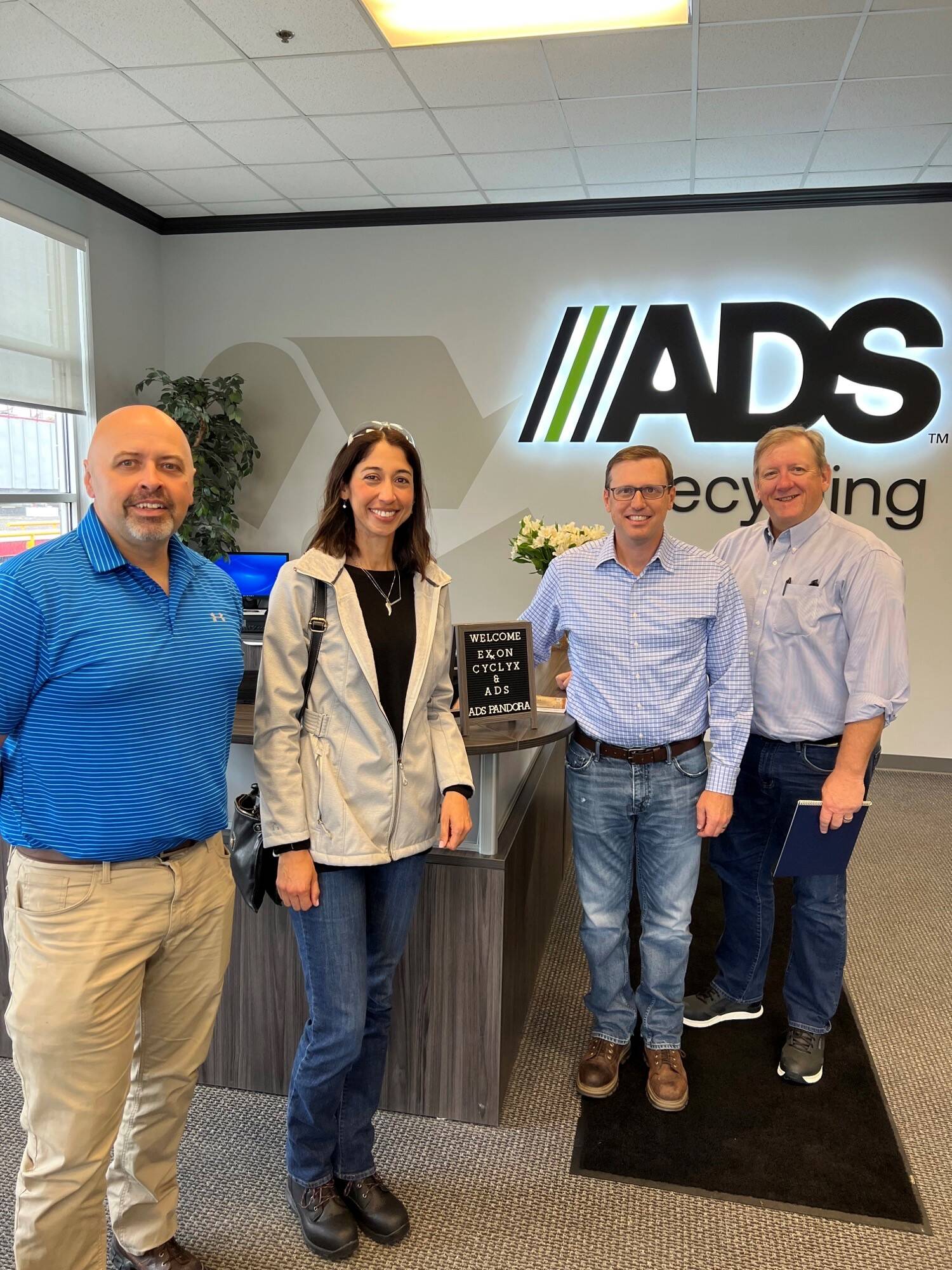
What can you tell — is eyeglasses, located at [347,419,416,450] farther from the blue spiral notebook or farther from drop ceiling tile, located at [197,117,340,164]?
drop ceiling tile, located at [197,117,340,164]

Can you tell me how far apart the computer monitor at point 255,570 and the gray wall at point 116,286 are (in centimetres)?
116

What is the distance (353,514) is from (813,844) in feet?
4.53

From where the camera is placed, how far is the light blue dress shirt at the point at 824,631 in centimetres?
211

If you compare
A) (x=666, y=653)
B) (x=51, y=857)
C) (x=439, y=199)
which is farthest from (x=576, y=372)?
(x=51, y=857)

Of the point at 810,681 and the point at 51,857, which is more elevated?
the point at 810,681

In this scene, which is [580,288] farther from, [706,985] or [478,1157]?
[478,1157]

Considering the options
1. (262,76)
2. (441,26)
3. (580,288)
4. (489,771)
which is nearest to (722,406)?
(580,288)

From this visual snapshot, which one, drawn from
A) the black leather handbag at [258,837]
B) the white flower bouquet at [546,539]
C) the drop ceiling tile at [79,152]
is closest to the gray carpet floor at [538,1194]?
the black leather handbag at [258,837]

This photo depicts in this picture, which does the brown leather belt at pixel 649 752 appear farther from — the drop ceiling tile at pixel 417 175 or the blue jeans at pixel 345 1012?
the drop ceiling tile at pixel 417 175

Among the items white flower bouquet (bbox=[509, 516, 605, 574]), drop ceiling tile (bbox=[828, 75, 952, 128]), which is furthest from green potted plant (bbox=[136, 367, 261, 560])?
drop ceiling tile (bbox=[828, 75, 952, 128])

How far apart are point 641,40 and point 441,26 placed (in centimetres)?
75

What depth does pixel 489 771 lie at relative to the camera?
200 cm

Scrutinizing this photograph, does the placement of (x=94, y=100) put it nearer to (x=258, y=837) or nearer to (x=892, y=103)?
(x=892, y=103)

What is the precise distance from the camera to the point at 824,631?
2.20 m
